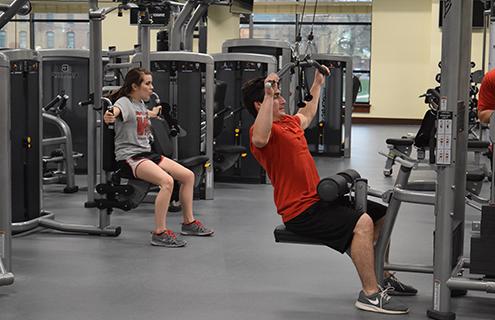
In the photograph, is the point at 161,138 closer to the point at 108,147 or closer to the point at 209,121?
the point at 108,147

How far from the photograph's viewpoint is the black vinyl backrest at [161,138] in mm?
6262

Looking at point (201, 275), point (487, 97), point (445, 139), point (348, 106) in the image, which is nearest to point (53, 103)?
point (201, 275)

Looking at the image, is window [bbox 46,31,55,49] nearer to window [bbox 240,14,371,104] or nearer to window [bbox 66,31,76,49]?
window [bbox 66,31,76,49]

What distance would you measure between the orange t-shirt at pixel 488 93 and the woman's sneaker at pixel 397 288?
1499 mm

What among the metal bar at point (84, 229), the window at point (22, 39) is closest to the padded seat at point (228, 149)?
the metal bar at point (84, 229)

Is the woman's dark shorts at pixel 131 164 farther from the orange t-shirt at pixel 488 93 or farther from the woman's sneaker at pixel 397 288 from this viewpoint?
the orange t-shirt at pixel 488 93

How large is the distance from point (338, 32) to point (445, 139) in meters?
14.9

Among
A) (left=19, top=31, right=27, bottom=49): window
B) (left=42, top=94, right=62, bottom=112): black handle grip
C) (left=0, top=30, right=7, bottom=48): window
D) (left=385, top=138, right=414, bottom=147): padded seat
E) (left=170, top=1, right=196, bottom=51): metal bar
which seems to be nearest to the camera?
(left=42, top=94, right=62, bottom=112): black handle grip

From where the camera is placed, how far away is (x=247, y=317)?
13.1ft

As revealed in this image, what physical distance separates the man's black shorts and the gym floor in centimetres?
36

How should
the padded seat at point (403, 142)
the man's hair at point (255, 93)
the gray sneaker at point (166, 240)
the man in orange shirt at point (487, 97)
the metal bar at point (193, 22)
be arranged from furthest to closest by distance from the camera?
the padded seat at point (403, 142), the metal bar at point (193, 22), the gray sneaker at point (166, 240), the man in orange shirt at point (487, 97), the man's hair at point (255, 93)

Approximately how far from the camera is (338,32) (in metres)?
18.5

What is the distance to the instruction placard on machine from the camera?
151 inches

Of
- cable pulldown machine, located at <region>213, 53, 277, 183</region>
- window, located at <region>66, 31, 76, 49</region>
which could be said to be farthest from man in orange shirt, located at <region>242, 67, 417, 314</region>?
window, located at <region>66, 31, 76, 49</region>
